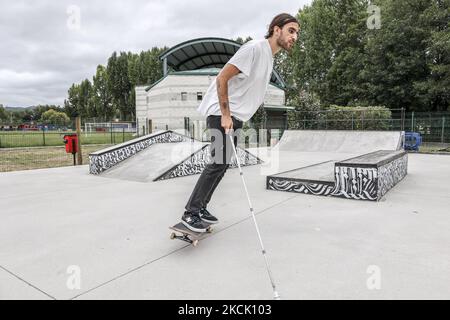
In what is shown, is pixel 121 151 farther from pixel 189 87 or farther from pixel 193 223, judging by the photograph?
pixel 189 87

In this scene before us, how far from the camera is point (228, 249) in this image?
2.71 metres

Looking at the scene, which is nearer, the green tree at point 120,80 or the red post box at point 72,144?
the red post box at point 72,144

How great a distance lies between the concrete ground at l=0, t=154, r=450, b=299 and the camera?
2008 mm

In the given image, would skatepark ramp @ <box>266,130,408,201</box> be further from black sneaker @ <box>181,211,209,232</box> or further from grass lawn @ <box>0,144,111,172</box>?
grass lawn @ <box>0,144,111,172</box>

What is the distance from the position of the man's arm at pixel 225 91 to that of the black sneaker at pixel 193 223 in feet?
2.80

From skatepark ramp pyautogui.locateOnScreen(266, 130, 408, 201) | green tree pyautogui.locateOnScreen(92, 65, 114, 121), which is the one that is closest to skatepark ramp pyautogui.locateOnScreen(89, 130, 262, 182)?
skatepark ramp pyautogui.locateOnScreen(266, 130, 408, 201)

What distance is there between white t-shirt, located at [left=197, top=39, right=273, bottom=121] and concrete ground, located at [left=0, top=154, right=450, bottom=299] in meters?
1.26

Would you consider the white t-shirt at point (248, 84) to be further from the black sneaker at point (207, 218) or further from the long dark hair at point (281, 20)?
the black sneaker at point (207, 218)

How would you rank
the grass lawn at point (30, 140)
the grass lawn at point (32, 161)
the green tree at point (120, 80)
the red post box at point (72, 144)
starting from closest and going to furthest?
1. the red post box at point (72, 144)
2. the grass lawn at point (32, 161)
3. the grass lawn at point (30, 140)
4. the green tree at point (120, 80)

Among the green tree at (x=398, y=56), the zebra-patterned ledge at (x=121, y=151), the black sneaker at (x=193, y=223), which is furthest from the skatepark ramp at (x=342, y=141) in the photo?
the black sneaker at (x=193, y=223)

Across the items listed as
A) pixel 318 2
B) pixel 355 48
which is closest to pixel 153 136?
pixel 355 48

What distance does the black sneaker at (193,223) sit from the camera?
2.73 meters

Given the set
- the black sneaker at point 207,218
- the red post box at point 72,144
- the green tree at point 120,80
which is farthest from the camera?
the green tree at point 120,80

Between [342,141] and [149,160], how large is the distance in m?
10.6
